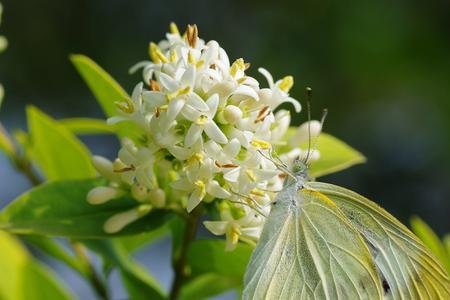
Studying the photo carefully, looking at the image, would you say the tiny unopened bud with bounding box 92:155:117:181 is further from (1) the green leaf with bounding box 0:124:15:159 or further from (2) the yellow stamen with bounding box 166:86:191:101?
(1) the green leaf with bounding box 0:124:15:159

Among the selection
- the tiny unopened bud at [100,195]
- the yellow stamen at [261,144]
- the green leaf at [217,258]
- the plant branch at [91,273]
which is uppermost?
the yellow stamen at [261,144]

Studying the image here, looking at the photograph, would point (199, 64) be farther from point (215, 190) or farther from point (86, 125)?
point (86, 125)

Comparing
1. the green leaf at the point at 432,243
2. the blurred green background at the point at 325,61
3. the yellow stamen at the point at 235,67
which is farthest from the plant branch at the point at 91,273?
the blurred green background at the point at 325,61

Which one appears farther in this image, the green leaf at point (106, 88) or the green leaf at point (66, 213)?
the green leaf at point (106, 88)

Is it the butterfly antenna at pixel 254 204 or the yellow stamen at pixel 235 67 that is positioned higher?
the yellow stamen at pixel 235 67

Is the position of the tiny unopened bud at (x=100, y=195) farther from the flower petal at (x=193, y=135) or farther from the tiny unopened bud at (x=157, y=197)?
the flower petal at (x=193, y=135)

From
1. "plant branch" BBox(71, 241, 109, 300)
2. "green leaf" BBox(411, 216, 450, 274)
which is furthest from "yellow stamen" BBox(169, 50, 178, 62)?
"green leaf" BBox(411, 216, 450, 274)

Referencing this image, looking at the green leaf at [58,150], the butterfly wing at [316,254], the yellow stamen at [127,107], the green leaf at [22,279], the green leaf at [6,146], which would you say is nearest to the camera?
the yellow stamen at [127,107]
